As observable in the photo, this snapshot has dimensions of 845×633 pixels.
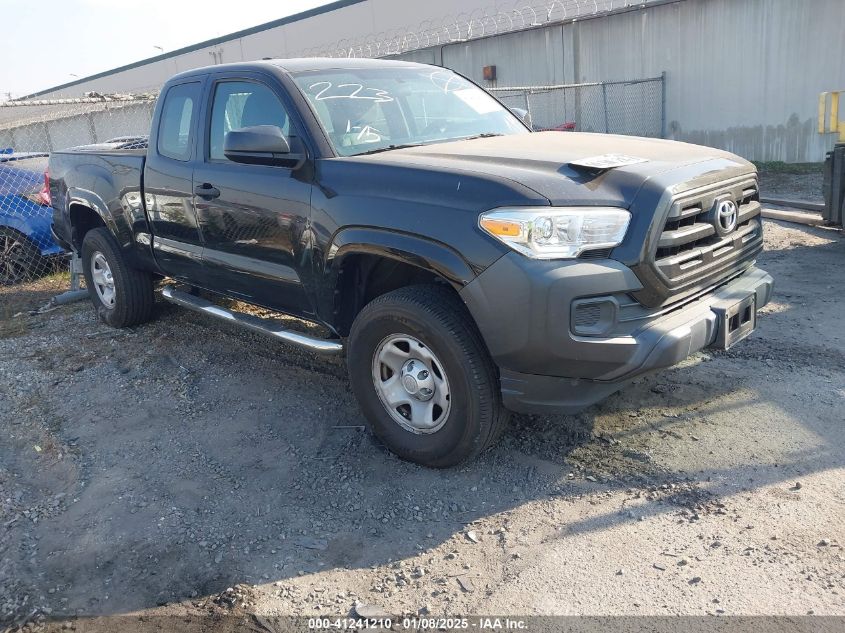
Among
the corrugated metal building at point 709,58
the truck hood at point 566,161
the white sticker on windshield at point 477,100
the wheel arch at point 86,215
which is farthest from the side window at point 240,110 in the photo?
the corrugated metal building at point 709,58

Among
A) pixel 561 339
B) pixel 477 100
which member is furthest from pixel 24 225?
pixel 561 339

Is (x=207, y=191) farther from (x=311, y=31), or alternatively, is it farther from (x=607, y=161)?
(x=311, y=31)

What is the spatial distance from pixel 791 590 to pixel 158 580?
244cm

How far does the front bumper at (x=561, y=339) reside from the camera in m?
2.96

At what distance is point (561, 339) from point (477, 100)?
245cm

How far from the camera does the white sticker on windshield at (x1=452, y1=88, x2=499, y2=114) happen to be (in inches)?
187

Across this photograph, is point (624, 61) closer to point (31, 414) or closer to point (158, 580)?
point (31, 414)

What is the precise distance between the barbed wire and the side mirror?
45.6 feet

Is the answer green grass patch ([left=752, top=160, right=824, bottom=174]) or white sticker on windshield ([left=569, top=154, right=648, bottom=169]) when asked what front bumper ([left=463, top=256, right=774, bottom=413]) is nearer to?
white sticker on windshield ([left=569, top=154, right=648, bottom=169])

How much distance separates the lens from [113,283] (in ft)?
20.1

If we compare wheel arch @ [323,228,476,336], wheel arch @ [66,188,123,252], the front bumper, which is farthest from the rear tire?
the front bumper

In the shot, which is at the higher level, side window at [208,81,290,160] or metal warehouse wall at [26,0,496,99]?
metal warehouse wall at [26,0,496,99]

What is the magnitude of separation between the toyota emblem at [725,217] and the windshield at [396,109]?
1.58 meters

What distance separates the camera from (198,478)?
3.70m
